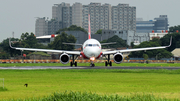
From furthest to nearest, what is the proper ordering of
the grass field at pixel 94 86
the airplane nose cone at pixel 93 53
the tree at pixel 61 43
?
the tree at pixel 61 43
the airplane nose cone at pixel 93 53
the grass field at pixel 94 86

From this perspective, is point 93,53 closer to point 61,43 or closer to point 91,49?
point 91,49

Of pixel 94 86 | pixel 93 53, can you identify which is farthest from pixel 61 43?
pixel 94 86

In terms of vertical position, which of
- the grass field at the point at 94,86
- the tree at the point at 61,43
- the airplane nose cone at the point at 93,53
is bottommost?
the grass field at the point at 94,86

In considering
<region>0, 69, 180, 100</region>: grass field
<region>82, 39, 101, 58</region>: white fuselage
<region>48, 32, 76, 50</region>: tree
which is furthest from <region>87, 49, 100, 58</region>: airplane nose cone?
<region>48, 32, 76, 50</region>: tree

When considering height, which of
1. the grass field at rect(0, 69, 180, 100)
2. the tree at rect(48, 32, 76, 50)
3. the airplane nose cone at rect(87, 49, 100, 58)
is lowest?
the grass field at rect(0, 69, 180, 100)

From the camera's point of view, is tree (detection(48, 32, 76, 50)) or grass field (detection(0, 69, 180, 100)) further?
tree (detection(48, 32, 76, 50))

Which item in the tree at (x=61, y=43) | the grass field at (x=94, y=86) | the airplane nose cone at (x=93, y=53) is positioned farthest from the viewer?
the tree at (x=61, y=43)

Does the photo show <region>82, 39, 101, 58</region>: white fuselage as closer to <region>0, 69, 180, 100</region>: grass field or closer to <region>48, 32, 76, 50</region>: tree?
<region>0, 69, 180, 100</region>: grass field

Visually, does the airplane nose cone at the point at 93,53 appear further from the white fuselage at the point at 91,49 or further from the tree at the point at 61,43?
the tree at the point at 61,43

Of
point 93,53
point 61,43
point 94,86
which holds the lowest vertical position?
point 94,86

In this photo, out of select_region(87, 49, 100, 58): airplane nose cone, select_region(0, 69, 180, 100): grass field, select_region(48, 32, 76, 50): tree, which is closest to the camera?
select_region(0, 69, 180, 100): grass field

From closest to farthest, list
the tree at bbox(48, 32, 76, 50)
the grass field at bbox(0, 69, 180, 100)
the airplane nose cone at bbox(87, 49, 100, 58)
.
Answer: the grass field at bbox(0, 69, 180, 100) < the airplane nose cone at bbox(87, 49, 100, 58) < the tree at bbox(48, 32, 76, 50)

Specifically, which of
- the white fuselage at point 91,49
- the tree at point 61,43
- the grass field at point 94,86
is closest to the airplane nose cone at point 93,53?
the white fuselage at point 91,49

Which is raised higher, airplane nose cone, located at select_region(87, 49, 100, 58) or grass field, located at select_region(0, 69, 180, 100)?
airplane nose cone, located at select_region(87, 49, 100, 58)
